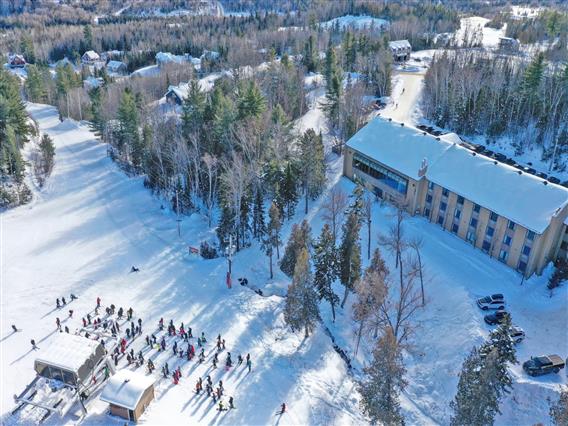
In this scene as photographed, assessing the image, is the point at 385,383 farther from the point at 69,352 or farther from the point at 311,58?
the point at 311,58

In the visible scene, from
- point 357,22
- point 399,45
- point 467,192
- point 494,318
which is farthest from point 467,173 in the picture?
point 357,22

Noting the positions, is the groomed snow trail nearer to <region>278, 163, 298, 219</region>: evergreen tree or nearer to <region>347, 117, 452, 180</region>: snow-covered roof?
<region>278, 163, 298, 219</region>: evergreen tree

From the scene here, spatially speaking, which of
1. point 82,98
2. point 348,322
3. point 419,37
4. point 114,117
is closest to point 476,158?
point 348,322

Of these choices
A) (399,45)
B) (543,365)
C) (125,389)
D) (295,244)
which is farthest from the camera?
(399,45)

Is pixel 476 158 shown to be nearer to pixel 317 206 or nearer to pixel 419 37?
pixel 317 206

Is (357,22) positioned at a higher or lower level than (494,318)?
higher

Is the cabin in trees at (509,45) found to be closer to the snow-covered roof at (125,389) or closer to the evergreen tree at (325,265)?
the evergreen tree at (325,265)

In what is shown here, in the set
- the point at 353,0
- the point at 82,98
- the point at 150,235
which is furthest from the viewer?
the point at 353,0
